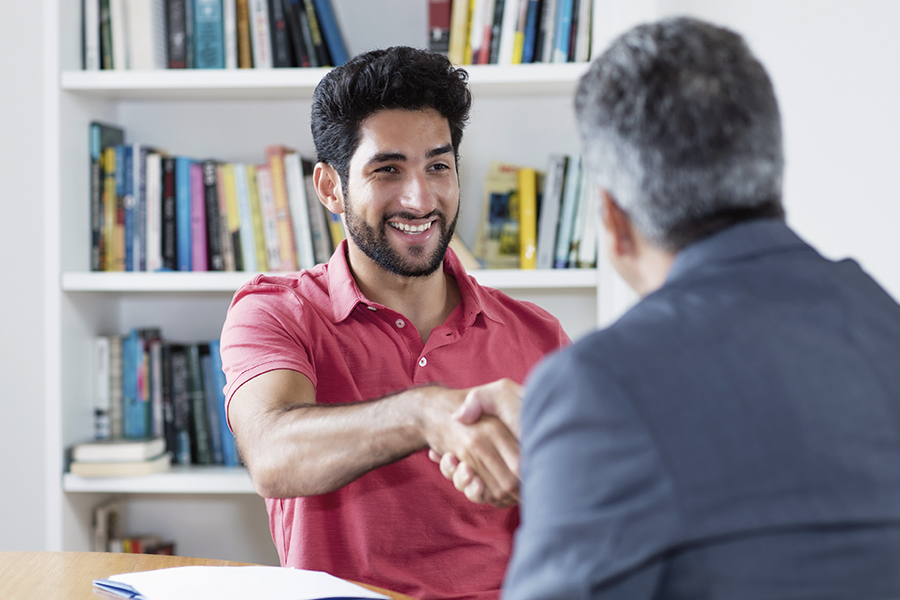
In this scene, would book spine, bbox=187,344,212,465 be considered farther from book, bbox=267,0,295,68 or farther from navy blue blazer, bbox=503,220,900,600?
navy blue blazer, bbox=503,220,900,600

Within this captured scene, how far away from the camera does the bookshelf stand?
1.93m

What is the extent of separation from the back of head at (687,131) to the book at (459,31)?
1.34 m

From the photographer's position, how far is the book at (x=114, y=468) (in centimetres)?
194

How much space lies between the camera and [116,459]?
1.96m

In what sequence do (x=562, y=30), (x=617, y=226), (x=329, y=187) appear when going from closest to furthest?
(x=617, y=226)
(x=329, y=187)
(x=562, y=30)

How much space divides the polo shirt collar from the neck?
0.10 feet

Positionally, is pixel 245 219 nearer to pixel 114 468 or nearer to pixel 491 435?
pixel 114 468

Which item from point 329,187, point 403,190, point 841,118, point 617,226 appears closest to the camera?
point 617,226

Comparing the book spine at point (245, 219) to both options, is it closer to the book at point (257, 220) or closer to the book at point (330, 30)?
the book at point (257, 220)

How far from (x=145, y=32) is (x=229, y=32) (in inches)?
8.4

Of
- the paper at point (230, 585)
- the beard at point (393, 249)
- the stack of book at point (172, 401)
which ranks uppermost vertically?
the beard at point (393, 249)

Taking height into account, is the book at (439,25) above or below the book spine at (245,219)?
above

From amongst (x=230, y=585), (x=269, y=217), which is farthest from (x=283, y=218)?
(x=230, y=585)

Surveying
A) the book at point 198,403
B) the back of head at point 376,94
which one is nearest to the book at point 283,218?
the book at point 198,403
